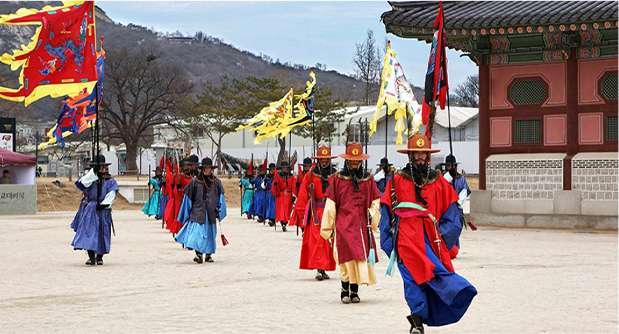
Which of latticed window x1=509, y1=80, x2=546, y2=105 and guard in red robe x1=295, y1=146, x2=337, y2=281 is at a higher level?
latticed window x1=509, y1=80, x2=546, y2=105

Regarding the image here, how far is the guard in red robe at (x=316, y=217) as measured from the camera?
465 inches

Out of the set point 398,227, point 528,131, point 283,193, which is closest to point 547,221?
point 528,131

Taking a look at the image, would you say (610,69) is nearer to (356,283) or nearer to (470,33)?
(470,33)

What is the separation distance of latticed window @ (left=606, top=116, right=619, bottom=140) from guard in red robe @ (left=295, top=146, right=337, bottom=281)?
45.7ft

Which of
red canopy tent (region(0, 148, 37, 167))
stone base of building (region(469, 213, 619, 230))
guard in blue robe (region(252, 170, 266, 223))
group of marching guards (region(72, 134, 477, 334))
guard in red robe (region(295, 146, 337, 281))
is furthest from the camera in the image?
red canopy tent (region(0, 148, 37, 167))

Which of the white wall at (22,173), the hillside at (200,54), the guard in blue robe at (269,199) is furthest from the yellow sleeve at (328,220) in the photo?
the hillside at (200,54)

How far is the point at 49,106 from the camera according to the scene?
433ft

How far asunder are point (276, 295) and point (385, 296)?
130cm

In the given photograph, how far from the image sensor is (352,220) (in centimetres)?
1038

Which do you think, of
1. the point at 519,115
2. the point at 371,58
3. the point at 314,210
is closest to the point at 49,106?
the point at 371,58

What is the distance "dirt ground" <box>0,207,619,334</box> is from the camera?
27.6 ft

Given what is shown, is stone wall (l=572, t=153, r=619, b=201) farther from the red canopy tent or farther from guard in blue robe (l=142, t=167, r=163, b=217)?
the red canopy tent

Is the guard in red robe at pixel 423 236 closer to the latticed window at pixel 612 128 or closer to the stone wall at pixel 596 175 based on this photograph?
the stone wall at pixel 596 175

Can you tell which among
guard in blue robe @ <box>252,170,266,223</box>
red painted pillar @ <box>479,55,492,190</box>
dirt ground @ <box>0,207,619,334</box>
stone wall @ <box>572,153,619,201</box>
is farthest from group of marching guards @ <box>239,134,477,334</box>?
guard in blue robe @ <box>252,170,266,223</box>
